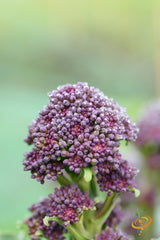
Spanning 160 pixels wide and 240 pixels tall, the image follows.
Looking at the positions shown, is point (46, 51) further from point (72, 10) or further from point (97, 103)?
point (97, 103)

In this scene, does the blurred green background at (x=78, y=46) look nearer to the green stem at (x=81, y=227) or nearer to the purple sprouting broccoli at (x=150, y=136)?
the purple sprouting broccoli at (x=150, y=136)

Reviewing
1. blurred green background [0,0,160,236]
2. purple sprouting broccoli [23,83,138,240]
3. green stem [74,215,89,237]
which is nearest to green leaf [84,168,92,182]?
purple sprouting broccoli [23,83,138,240]

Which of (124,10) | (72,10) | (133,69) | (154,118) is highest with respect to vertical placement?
(72,10)

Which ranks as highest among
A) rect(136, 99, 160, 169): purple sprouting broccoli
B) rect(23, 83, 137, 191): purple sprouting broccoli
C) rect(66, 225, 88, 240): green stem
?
rect(136, 99, 160, 169): purple sprouting broccoli

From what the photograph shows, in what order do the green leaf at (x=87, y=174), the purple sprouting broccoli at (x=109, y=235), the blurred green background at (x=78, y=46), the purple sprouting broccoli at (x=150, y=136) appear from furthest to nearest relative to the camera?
1. the blurred green background at (x=78, y=46)
2. the purple sprouting broccoli at (x=150, y=136)
3. the purple sprouting broccoli at (x=109, y=235)
4. the green leaf at (x=87, y=174)

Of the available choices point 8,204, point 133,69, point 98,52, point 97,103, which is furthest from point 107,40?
point 97,103

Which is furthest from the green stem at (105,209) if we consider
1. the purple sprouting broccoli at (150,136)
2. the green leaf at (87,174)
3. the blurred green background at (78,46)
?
the blurred green background at (78,46)

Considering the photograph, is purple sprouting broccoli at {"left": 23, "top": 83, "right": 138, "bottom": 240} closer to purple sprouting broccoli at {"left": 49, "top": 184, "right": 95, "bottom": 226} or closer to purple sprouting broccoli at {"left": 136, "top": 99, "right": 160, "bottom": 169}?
purple sprouting broccoli at {"left": 49, "top": 184, "right": 95, "bottom": 226}

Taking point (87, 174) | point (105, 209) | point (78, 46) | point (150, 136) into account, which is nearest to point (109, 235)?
point (105, 209)

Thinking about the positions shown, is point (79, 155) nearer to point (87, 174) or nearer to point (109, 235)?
point (87, 174)
